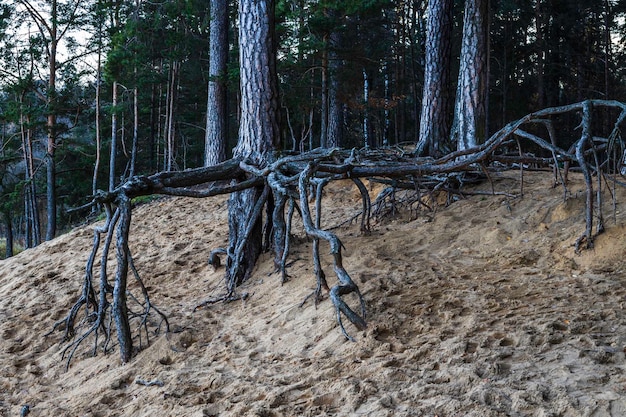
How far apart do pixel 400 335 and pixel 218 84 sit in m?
10.7

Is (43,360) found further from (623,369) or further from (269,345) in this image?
(623,369)

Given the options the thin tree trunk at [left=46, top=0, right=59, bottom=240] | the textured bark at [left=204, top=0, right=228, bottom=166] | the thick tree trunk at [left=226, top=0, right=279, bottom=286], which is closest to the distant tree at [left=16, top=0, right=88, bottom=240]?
the thin tree trunk at [left=46, top=0, right=59, bottom=240]

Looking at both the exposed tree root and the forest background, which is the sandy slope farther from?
the forest background

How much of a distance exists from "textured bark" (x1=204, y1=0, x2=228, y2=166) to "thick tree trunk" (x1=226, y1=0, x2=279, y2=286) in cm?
661

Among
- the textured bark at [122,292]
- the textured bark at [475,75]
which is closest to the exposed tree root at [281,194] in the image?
the textured bark at [122,292]

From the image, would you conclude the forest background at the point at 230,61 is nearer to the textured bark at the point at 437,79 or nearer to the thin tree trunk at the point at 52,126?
the thin tree trunk at the point at 52,126

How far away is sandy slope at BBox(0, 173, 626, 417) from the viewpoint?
2.92m

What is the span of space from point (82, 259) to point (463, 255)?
21.2 ft

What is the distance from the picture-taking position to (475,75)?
7.95m

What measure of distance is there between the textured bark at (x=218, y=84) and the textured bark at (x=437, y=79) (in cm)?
598

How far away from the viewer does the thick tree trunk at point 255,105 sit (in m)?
6.36

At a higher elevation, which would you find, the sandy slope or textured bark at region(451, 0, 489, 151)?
textured bark at region(451, 0, 489, 151)

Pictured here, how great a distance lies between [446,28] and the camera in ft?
28.4

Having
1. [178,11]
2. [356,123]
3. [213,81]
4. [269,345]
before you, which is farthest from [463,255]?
[356,123]
